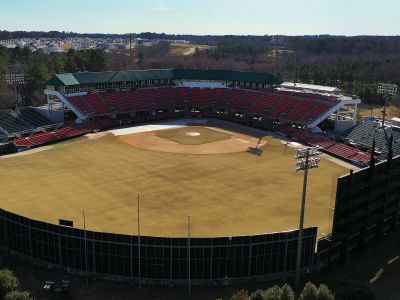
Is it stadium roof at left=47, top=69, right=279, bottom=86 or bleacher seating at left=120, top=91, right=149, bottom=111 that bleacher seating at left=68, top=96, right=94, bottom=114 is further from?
bleacher seating at left=120, top=91, right=149, bottom=111

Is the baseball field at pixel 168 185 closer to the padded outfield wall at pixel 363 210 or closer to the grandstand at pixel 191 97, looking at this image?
the padded outfield wall at pixel 363 210

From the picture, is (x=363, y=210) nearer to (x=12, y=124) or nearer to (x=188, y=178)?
(x=188, y=178)

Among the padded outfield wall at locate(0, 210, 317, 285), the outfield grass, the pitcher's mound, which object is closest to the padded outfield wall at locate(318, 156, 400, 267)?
the padded outfield wall at locate(0, 210, 317, 285)

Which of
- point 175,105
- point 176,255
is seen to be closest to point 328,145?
point 175,105

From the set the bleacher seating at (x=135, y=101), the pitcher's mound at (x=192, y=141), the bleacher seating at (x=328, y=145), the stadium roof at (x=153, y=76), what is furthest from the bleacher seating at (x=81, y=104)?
the bleacher seating at (x=328, y=145)

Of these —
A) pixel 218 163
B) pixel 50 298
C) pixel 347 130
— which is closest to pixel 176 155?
pixel 218 163
